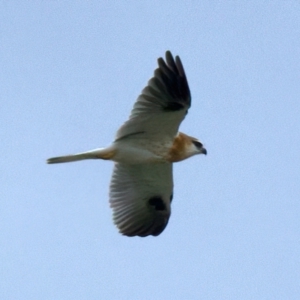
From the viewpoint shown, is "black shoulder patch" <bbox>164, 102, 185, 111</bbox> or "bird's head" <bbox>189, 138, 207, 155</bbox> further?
"bird's head" <bbox>189, 138, 207, 155</bbox>

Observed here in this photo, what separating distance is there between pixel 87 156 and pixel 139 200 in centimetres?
175

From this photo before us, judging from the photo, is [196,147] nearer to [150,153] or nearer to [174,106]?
[150,153]

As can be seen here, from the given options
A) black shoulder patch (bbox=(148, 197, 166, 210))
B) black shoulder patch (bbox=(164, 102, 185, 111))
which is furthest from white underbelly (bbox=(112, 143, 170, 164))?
black shoulder patch (bbox=(148, 197, 166, 210))

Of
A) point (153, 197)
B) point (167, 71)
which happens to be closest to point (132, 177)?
point (153, 197)

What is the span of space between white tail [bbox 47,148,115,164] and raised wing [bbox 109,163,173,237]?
100 centimetres

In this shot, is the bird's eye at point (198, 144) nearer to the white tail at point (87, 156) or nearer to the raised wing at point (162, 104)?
the raised wing at point (162, 104)

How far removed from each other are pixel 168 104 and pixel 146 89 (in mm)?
371

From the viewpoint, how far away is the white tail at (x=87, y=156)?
13492 mm

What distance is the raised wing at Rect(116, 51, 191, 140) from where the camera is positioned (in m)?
12.9

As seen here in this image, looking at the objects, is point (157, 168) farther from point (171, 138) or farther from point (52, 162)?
point (52, 162)

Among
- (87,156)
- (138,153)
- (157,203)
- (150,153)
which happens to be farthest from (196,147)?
(87,156)

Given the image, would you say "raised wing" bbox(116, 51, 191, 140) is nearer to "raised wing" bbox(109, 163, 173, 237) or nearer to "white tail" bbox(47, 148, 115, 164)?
"white tail" bbox(47, 148, 115, 164)

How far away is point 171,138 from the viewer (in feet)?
45.6

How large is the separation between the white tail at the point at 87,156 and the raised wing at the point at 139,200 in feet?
3.28
